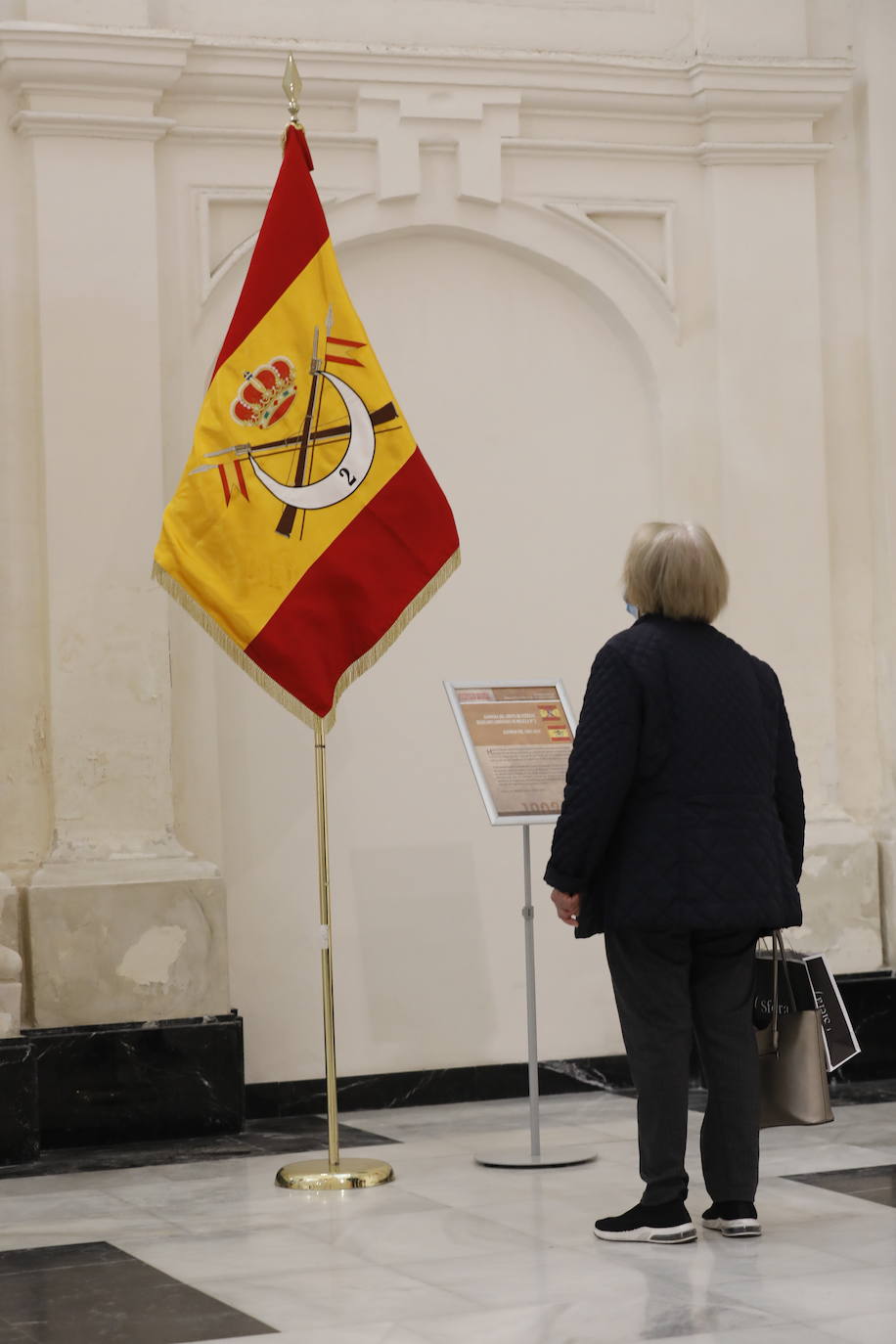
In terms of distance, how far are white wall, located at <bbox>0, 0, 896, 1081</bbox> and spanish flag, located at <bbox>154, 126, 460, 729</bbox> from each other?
0.99 meters

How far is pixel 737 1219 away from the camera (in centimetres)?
460

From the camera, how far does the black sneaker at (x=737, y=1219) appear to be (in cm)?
459

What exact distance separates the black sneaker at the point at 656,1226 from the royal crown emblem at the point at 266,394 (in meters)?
2.47

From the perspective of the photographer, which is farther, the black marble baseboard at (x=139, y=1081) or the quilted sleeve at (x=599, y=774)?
Answer: the black marble baseboard at (x=139, y=1081)

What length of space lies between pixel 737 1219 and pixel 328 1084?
1.39 m

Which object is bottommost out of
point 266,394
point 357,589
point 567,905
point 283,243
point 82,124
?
point 567,905

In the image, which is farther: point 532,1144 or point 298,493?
point 532,1144

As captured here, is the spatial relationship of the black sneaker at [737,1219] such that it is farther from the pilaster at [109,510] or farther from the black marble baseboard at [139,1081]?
the pilaster at [109,510]

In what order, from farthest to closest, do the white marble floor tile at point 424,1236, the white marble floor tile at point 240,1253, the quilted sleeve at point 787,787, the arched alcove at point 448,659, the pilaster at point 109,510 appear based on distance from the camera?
the arched alcove at point 448,659 → the pilaster at point 109,510 → the quilted sleeve at point 787,787 → the white marble floor tile at point 424,1236 → the white marble floor tile at point 240,1253

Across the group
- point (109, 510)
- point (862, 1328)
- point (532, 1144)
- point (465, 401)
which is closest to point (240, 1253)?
point (532, 1144)

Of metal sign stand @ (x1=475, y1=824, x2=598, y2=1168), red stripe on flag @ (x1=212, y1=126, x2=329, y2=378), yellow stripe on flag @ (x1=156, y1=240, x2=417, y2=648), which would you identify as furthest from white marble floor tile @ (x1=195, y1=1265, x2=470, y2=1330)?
red stripe on flag @ (x1=212, y1=126, x2=329, y2=378)

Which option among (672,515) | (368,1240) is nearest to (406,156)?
(672,515)

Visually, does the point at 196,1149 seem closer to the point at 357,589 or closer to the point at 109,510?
the point at 357,589

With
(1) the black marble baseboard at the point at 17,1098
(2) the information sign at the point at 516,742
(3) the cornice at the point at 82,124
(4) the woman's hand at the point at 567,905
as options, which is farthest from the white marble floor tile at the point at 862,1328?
(3) the cornice at the point at 82,124
